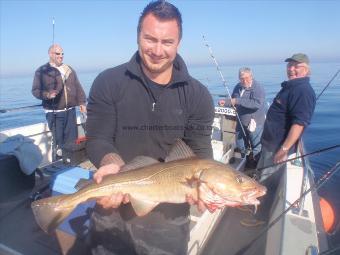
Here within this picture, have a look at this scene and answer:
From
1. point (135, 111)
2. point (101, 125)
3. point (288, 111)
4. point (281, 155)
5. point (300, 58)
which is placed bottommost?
point (281, 155)

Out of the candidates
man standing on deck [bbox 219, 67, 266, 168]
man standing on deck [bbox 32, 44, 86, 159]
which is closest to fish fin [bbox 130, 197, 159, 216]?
man standing on deck [bbox 32, 44, 86, 159]

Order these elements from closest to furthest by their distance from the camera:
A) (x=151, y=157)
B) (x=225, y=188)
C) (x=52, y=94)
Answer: (x=225, y=188), (x=151, y=157), (x=52, y=94)

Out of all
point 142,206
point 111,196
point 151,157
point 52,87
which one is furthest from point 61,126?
point 142,206

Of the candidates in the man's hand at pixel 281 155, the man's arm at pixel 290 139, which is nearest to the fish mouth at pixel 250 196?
the man's arm at pixel 290 139

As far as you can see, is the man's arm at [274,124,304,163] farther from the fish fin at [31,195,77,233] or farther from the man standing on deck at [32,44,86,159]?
the man standing on deck at [32,44,86,159]

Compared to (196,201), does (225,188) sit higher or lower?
higher

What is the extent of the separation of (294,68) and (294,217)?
3.12 m

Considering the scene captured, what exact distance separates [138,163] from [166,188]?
1.12ft

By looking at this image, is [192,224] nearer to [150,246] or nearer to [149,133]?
[150,246]

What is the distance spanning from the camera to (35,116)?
1681 centimetres

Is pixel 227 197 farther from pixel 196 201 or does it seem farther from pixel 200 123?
pixel 200 123

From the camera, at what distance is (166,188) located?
2.54m

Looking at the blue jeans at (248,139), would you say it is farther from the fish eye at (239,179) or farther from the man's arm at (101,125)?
the man's arm at (101,125)

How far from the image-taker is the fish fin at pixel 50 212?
247cm
